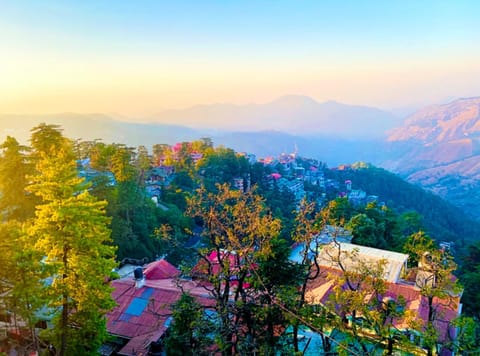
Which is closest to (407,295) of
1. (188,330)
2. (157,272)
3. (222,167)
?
(188,330)

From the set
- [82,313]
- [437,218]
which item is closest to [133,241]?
[82,313]

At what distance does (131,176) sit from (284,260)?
55.4ft

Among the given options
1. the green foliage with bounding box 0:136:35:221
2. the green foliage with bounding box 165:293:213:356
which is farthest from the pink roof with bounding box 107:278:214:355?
the green foliage with bounding box 0:136:35:221

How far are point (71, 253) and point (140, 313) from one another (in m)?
6.11

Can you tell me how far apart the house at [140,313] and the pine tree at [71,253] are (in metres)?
2.47

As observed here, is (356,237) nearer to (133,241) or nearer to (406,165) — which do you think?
(133,241)

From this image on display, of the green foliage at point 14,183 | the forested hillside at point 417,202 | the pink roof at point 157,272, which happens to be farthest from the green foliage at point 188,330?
the forested hillside at point 417,202

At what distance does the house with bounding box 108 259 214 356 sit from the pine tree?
2.47 metres

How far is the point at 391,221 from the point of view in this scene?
26453mm

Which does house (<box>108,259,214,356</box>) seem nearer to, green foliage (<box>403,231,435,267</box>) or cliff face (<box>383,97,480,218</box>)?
green foliage (<box>403,231,435,267</box>)

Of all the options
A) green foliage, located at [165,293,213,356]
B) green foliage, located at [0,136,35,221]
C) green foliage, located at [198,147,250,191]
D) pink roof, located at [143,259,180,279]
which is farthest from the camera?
green foliage, located at [198,147,250,191]

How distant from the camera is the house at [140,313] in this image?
40.9 feet

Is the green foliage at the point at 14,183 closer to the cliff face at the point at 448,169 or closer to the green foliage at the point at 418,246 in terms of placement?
the green foliage at the point at 418,246

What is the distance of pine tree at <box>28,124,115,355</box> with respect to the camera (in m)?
8.64
